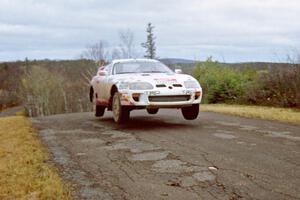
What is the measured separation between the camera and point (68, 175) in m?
5.36

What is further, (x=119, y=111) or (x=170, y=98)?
(x=119, y=111)

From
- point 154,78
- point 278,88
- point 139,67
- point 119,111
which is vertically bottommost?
point 119,111

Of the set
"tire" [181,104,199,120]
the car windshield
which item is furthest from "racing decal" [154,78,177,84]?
the car windshield

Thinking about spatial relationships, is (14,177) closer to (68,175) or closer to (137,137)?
(68,175)

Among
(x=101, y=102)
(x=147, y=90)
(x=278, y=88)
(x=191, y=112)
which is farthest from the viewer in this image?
(x=278, y=88)

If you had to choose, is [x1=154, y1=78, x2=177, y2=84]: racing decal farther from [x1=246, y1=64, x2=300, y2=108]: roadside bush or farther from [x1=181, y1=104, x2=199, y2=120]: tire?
[x1=246, y1=64, x2=300, y2=108]: roadside bush

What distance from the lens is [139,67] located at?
1052cm

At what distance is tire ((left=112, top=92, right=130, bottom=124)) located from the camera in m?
9.45

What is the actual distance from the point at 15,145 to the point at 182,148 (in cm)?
285

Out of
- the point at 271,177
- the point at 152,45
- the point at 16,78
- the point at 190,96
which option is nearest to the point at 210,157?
the point at 271,177

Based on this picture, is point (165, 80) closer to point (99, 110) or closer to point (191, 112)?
point (191, 112)

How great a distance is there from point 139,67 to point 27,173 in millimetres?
5501

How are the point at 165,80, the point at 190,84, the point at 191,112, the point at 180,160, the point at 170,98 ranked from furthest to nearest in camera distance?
1. the point at 191,112
2. the point at 190,84
3. the point at 165,80
4. the point at 170,98
5. the point at 180,160

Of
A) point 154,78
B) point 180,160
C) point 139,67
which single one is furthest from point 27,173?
point 139,67
